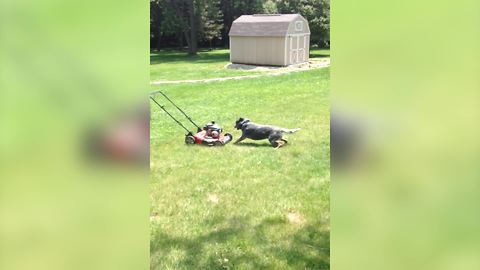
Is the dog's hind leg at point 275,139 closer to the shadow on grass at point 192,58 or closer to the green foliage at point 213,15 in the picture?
the shadow on grass at point 192,58

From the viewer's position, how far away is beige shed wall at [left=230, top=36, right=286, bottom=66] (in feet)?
51.7

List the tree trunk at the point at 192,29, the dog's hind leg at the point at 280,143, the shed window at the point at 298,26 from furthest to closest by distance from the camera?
the tree trunk at the point at 192,29 → the shed window at the point at 298,26 → the dog's hind leg at the point at 280,143

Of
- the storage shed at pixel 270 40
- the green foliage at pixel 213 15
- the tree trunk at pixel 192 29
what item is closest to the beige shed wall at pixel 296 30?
the storage shed at pixel 270 40

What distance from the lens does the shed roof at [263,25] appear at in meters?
15.7

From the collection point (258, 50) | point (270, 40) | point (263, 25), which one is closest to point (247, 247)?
point (270, 40)

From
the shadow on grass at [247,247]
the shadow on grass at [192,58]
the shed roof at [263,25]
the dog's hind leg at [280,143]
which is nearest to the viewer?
the shadow on grass at [247,247]

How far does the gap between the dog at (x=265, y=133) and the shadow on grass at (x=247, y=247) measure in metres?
2.40

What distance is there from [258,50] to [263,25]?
2.77ft

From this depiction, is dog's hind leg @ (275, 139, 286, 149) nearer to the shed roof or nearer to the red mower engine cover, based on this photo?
the red mower engine cover

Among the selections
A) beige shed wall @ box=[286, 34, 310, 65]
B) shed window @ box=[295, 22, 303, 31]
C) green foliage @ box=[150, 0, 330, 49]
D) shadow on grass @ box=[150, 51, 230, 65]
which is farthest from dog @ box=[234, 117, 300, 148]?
green foliage @ box=[150, 0, 330, 49]

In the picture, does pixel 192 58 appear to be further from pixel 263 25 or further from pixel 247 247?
pixel 247 247

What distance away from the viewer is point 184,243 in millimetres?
3293
